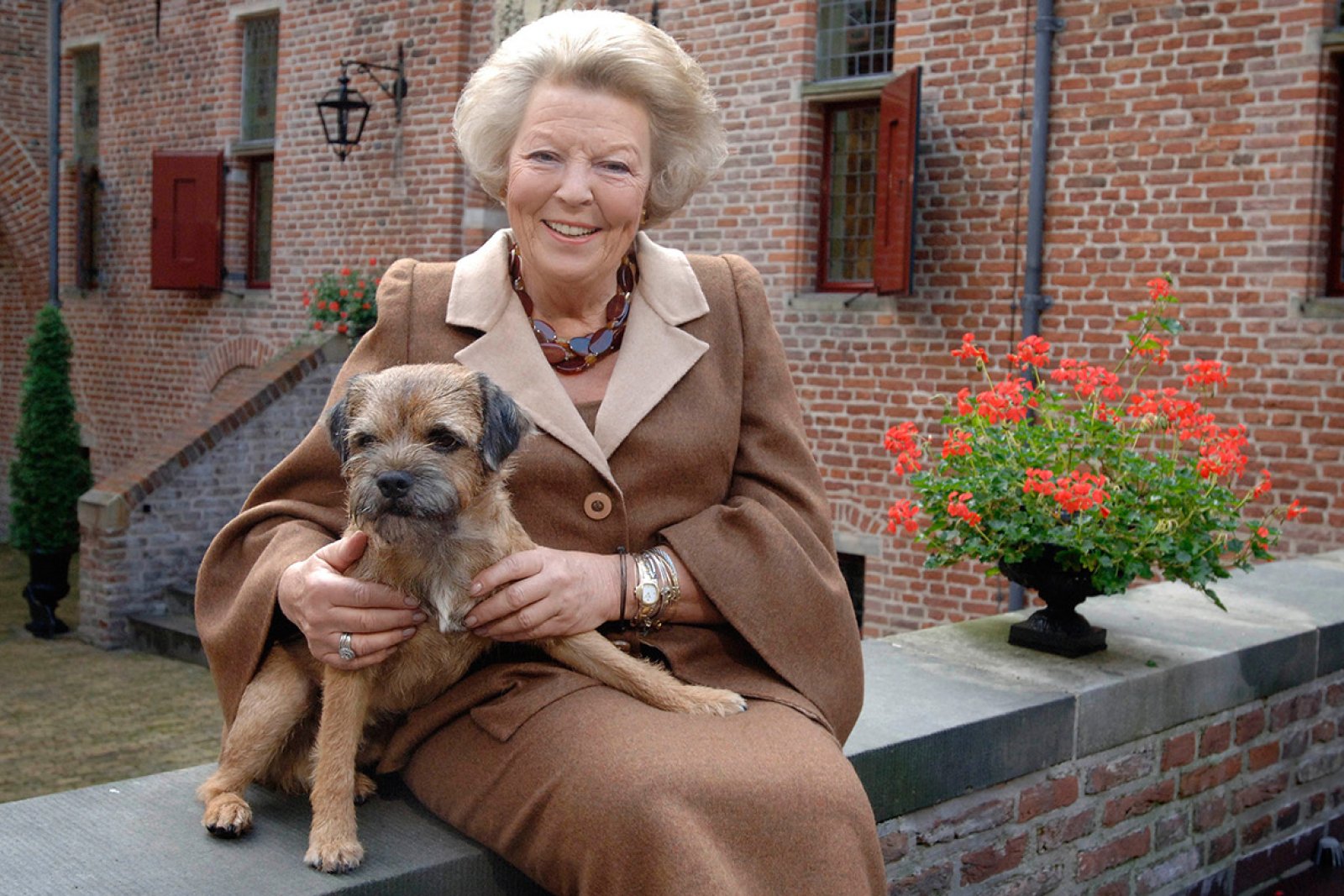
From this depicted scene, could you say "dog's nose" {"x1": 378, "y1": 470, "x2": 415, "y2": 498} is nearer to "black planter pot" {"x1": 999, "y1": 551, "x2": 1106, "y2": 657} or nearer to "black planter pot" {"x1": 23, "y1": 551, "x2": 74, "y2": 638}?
"black planter pot" {"x1": 999, "y1": 551, "x2": 1106, "y2": 657}

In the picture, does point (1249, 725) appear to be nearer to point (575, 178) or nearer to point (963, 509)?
point (963, 509)

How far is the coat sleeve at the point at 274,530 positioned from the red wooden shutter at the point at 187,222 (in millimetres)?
13220

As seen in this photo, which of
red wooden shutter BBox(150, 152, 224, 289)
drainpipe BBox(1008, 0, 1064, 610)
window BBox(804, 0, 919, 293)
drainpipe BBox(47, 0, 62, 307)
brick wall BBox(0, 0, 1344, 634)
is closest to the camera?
brick wall BBox(0, 0, 1344, 634)

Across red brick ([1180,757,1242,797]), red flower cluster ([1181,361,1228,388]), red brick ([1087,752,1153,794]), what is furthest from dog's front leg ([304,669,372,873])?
red flower cluster ([1181,361,1228,388])

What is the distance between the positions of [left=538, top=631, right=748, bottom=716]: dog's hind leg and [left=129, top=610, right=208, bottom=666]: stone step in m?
9.52

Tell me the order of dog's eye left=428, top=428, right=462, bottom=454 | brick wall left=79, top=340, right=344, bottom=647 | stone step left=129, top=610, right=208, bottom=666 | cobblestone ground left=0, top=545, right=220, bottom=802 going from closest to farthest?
1. dog's eye left=428, top=428, right=462, bottom=454
2. cobblestone ground left=0, top=545, right=220, bottom=802
3. stone step left=129, top=610, right=208, bottom=666
4. brick wall left=79, top=340, right=344, bottom=647

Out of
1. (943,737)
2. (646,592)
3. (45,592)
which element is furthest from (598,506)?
(45,592)

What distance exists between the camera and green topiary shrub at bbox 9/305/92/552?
12.5 meters

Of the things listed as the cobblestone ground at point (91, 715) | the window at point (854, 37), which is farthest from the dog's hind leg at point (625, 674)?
the window at point (854, 37)

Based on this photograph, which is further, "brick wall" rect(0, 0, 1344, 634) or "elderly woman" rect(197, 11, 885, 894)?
"brick wall" rect(0, 0, 1344, 634)

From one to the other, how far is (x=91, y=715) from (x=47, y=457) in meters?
4.10

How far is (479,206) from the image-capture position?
40.3ft

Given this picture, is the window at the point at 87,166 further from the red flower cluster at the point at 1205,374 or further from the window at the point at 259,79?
the red flower cluster at the point at 1205,374

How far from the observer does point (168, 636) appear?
11445 mm
